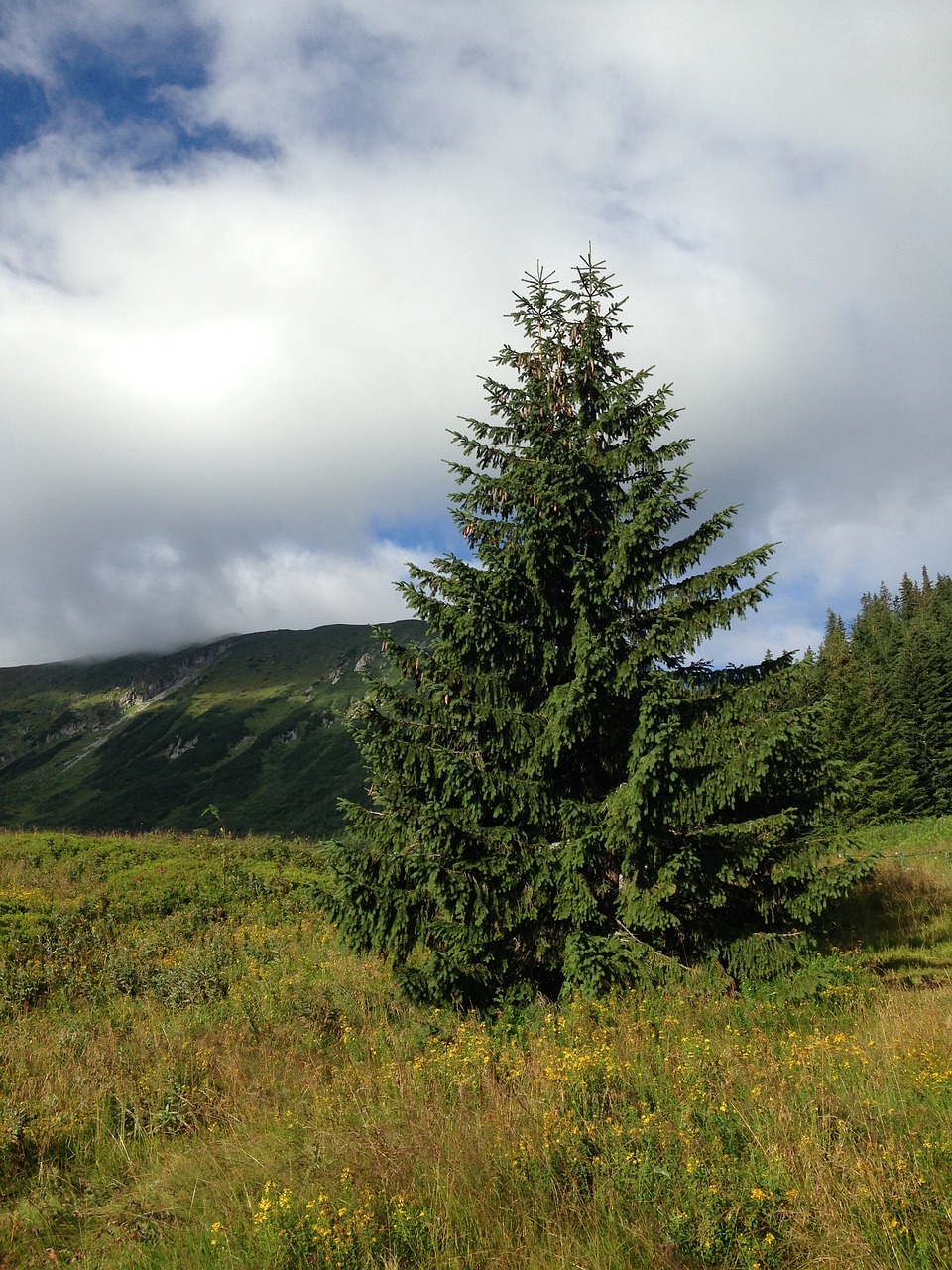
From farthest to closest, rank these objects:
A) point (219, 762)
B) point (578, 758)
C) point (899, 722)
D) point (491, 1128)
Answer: point (219, 762), point (899, 722), point (578, 758), point (491, 1128)

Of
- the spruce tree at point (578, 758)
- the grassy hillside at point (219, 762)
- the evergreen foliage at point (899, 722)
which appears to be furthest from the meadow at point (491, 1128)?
the grassy hillside at point (219, 762)

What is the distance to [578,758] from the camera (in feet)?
29.9

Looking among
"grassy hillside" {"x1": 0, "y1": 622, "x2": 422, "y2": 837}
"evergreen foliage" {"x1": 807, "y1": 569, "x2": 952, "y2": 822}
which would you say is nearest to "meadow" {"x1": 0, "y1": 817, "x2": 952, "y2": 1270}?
"evergreen foliage" {"x1": 807, "y1": 569, "x2": 952, "y2": 822}

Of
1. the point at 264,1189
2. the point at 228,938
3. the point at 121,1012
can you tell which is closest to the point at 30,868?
the point at 228,938

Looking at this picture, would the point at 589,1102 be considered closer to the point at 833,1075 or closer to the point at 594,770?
the point at 833,1075

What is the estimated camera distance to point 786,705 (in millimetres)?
10117

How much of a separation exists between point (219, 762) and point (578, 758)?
152 meters

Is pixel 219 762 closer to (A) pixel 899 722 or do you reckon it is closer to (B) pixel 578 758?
(A) pixel 899 722

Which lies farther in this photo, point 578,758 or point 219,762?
point 219,762

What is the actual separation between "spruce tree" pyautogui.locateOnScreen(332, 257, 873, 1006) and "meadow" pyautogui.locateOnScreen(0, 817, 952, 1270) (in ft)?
2.65

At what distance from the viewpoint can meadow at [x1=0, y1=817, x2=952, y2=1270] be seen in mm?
3598

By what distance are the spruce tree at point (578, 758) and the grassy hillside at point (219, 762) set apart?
99.6m

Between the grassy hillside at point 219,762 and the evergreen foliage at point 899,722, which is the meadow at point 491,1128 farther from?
the grassy hillside at point 219,762

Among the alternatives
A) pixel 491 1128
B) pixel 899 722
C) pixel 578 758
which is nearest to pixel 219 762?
pixel 899 722
